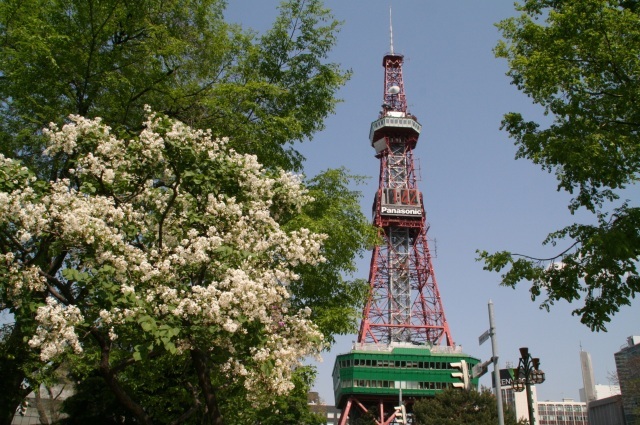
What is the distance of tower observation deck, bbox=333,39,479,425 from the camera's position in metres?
88.1

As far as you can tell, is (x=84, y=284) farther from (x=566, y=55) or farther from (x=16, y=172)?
(x=566, y=55)

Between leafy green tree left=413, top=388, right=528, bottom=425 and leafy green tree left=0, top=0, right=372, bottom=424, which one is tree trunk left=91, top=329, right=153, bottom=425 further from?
leafy green tree left=413, top=388, right=528, bottom=425

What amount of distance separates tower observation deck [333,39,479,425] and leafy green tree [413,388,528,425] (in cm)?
1229

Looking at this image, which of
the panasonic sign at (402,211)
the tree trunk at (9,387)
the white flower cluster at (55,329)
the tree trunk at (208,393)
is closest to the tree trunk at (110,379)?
→ the white flower cluster at (55,329)

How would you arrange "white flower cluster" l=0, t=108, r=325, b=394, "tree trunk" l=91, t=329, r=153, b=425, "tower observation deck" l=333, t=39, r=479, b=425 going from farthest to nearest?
"tower observation deck" l=333, t=39, r=479, b=425 → "tree trunk" l=91, t=329, r=153, b=425 → "white flower cluster" l=0, t=108, r=325, b=394

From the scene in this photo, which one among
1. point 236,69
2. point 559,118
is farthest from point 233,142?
point 559,118

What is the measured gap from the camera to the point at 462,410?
61.1 m

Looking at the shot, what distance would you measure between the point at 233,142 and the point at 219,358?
601cm

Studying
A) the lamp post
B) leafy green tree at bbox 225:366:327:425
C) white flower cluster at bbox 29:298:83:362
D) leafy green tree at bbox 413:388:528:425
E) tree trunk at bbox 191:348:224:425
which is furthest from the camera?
leafy green tree at bbox 413:388:528:425

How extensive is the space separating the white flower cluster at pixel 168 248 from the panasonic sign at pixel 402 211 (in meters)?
92.8

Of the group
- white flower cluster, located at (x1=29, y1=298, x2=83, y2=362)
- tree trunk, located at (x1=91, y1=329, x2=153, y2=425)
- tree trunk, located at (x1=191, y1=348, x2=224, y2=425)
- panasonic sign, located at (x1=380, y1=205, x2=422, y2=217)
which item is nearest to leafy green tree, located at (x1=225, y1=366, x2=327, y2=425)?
tree trunk, located at (x1=191, y1=348, x2=224, y2=425)

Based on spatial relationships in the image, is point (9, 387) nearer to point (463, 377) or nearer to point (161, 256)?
Result: point (161, 256)

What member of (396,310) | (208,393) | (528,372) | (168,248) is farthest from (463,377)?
(396,310)

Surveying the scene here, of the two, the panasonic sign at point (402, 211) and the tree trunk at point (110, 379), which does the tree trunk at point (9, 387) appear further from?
the panasonic sign at point (402, 211)
